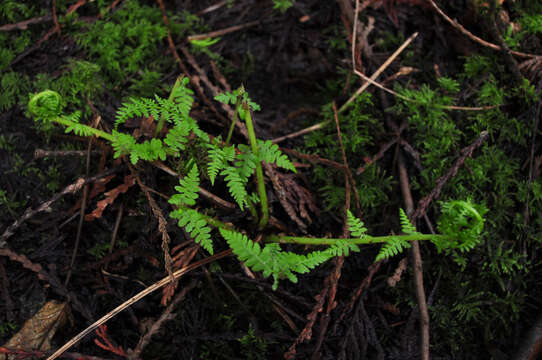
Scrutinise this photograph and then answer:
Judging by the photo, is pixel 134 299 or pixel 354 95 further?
pixel 354 95

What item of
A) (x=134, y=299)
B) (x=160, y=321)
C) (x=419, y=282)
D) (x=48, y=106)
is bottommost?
(x=160, y=321)

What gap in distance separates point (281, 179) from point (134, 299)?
48.8 inches

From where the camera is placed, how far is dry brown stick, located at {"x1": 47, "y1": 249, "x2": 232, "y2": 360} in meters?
2.17

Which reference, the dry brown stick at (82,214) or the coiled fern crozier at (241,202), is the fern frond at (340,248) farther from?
the dry brown stick at (82,214)

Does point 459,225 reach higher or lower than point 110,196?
higher

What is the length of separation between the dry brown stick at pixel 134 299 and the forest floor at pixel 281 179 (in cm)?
2

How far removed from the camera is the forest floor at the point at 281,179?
7.82 ft

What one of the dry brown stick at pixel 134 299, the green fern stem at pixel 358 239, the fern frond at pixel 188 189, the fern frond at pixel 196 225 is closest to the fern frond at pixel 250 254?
the fern frond at pixel 196 225

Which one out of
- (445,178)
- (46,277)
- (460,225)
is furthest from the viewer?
(445,178)

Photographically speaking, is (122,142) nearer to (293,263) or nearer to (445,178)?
(293,263)

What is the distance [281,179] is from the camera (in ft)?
8.85

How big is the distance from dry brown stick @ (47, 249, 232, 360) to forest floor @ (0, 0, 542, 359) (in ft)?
0.07

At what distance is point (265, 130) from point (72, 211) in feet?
4.90

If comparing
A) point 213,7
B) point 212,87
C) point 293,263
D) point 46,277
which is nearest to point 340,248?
point 293,263
